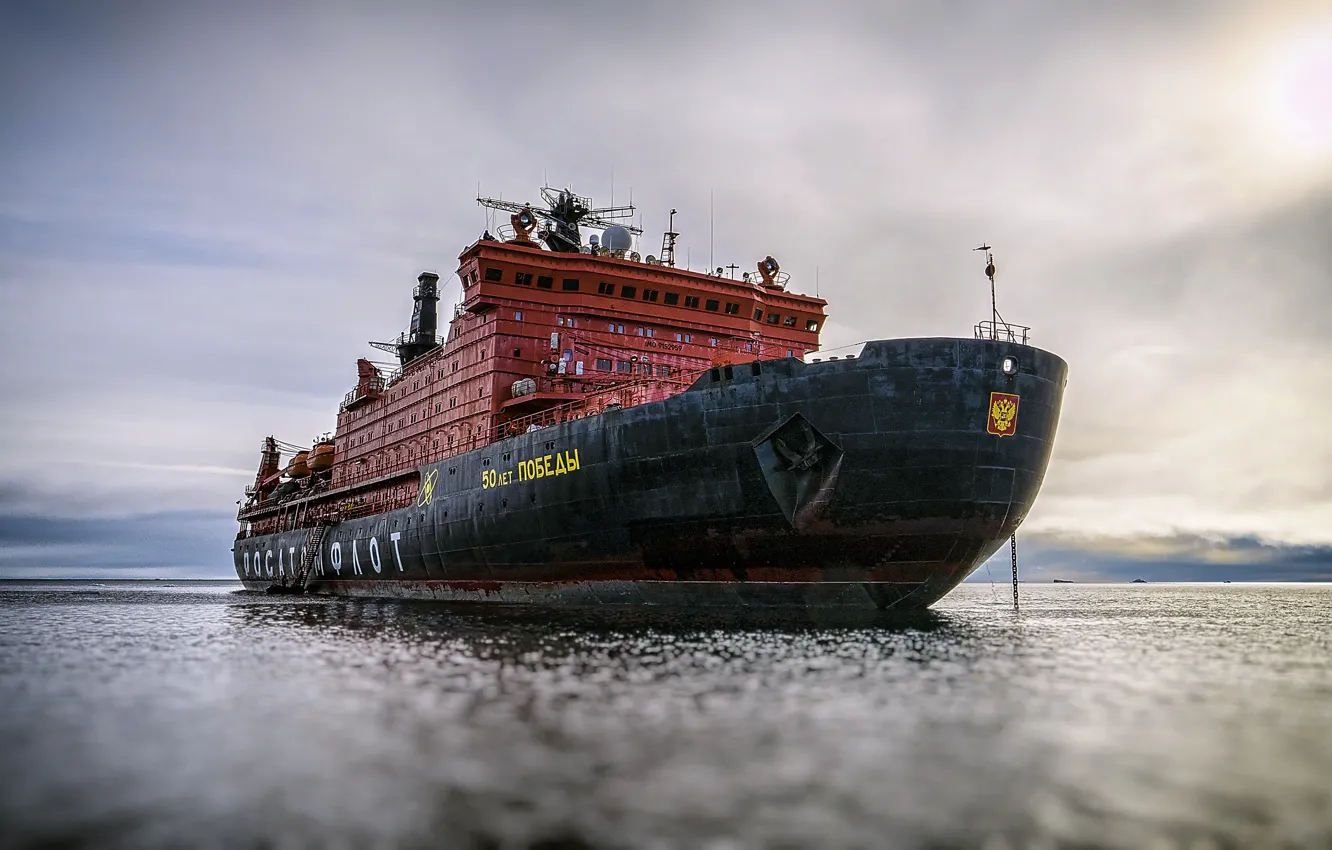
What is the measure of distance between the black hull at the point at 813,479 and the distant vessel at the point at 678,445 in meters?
0.04

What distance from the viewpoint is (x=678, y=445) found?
58.8 ft

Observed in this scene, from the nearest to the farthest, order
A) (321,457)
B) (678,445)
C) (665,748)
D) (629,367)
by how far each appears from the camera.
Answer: (665,748) → (678,445) → (629,367) → (321,457)

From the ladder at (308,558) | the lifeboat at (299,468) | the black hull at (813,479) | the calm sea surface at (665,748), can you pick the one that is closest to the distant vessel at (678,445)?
the black hull at (813,479)

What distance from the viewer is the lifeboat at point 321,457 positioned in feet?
143

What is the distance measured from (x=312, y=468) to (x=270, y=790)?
4216 cm

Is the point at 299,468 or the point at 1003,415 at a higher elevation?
the point at 299,468

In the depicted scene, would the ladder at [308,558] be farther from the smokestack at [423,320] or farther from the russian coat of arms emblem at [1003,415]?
the russian coat of arms emblem at [1003,415]

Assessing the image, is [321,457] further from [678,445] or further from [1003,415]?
[1003,415]

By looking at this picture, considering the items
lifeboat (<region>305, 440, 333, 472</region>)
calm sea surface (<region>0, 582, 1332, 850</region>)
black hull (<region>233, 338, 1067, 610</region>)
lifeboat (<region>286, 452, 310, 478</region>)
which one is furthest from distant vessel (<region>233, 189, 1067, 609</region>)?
lifeboat (<region>286, 452, 310, 478</region>)

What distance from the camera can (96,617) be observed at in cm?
2470

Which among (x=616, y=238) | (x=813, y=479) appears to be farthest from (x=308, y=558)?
(x=813, y=479)

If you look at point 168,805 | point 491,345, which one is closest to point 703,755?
point 168,805

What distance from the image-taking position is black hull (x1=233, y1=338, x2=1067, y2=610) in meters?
16.4

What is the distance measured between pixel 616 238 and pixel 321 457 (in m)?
23.2
